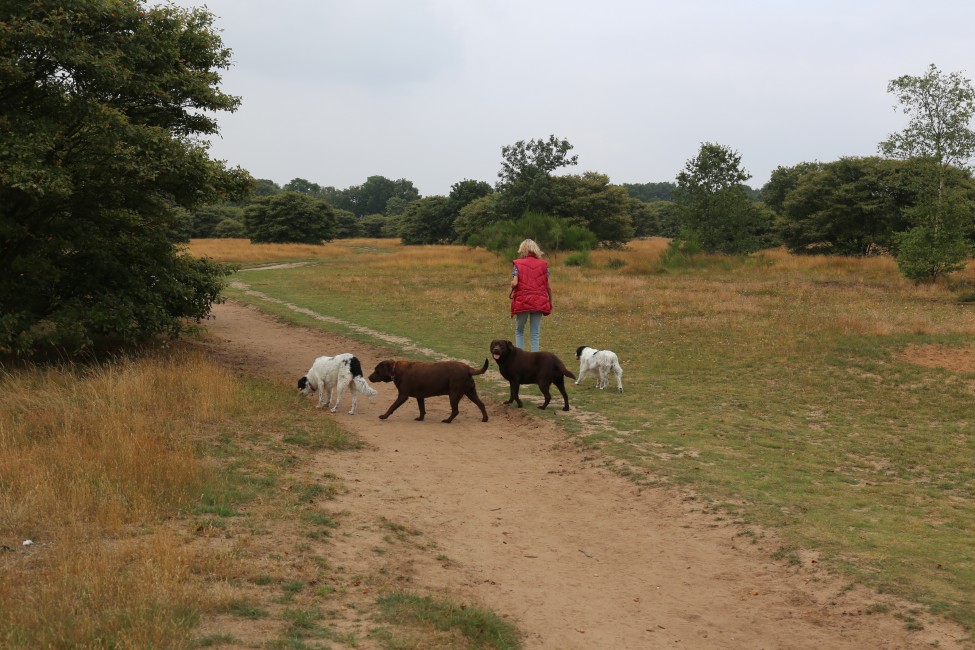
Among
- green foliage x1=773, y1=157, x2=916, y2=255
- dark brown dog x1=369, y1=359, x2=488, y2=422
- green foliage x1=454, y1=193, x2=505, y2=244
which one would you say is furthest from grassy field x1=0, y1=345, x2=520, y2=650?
green foliage x1=454, y1=193, x2=505, y2=244

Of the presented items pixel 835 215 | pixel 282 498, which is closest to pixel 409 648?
pixel 282 498

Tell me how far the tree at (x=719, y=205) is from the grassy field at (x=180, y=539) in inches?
1328

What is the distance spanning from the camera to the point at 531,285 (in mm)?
13016

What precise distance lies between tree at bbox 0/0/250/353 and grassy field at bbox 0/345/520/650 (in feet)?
11.1

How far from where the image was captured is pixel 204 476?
7.10m

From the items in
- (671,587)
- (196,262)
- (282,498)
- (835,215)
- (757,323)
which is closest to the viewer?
(671,587)

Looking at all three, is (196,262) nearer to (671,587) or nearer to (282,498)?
(282,498)

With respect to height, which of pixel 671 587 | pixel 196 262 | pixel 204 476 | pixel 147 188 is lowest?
pixel 671 587

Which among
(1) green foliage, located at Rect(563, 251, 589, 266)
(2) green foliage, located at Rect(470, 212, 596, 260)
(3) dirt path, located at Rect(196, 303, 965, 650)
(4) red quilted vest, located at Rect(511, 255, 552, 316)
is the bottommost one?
(3) dirt path, located at Rect(196, 303, 965, 650)

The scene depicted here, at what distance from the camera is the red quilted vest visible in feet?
42.6

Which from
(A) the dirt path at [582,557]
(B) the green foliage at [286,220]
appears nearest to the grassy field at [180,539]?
(A) the dirt path at [582,557]

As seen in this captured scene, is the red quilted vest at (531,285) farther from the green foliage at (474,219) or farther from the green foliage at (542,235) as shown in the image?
the green foliage at (474,219)

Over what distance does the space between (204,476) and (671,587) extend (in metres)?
4.41

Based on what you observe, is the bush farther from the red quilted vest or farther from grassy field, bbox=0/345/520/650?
grassy field, bbox=0/345/520/650
